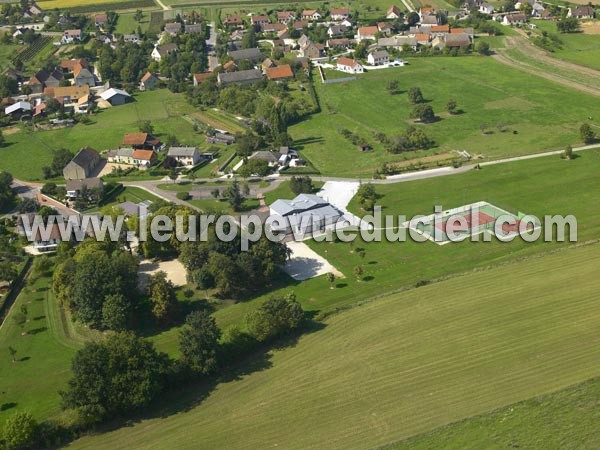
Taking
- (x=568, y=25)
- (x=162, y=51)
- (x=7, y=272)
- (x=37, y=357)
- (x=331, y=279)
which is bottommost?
(x=37, y=357)

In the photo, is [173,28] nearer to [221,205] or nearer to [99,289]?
[221,205]

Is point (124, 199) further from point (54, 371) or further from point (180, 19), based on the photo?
point (180, 19)

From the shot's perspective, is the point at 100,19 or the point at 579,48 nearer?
the point at 579,48

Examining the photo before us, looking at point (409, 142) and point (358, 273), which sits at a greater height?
point (409, 142)

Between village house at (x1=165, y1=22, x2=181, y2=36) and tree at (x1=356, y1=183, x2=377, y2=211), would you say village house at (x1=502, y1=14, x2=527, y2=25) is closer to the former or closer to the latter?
village house at (x1=165, y1=22, x2=181, y2=36)

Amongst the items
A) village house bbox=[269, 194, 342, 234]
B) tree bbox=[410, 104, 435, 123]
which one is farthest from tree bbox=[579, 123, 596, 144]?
village house bbox=[269, 194, 342, 234]

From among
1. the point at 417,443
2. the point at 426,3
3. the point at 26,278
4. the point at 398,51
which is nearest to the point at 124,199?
the point at 26,278

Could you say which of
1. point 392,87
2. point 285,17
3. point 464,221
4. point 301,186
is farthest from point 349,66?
point 464,221

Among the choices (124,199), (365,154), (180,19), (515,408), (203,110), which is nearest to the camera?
(515,408)
